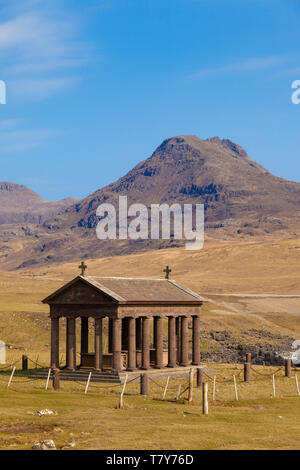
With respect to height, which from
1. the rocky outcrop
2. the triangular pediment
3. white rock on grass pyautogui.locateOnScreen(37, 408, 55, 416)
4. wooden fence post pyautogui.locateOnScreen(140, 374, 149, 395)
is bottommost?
the rocky outcrop

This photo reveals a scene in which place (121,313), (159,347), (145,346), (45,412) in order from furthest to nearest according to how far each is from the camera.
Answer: (159,347) → (145,346) → (121,313) → (45,412)

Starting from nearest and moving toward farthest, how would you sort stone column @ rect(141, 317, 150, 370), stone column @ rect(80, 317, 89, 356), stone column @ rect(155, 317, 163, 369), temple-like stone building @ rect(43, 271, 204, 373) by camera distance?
1. temple-like stone building @ rect(43, 271, 204, 373)
2. stone column @ rect(141, 317, 150, 370)
3. stone column @ rect(155, 317, 163, 369)
4. stone column @ rect(80, 317, 89, 356)

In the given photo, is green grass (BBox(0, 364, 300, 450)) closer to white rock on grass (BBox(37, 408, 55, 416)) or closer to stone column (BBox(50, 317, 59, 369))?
white rock on grass (BBox(37, 408, 55, 416))

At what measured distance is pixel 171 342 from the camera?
57531 millimetres

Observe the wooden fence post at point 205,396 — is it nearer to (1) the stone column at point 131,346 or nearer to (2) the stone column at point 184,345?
(1) the stone column at point 131,346

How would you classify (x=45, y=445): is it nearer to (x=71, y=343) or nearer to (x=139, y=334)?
(x=71, y=343)

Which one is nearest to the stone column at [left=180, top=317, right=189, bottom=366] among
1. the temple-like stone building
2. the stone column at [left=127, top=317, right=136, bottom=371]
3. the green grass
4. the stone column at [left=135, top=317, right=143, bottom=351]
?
the temple-like stone building

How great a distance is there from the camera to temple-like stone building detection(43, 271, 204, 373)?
5316cm

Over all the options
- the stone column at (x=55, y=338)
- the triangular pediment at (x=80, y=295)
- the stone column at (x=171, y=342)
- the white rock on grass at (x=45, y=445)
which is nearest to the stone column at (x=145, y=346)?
the stone column at (x=171, y=342)

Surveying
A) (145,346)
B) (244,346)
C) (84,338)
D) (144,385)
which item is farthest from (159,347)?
(244,346)

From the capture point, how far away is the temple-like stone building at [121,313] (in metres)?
53.2

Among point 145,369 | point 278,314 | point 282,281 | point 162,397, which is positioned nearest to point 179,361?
point 145,369

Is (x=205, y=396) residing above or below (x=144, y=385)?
above

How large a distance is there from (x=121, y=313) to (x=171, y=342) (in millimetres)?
6281
